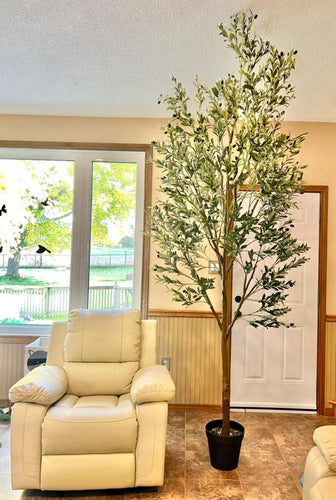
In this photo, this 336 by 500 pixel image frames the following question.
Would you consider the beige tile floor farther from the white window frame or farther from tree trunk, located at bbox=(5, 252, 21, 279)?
tree trunk, located at bbox=(5, 252, 21, 279)

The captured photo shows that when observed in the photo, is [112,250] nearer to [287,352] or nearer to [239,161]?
[239,161]

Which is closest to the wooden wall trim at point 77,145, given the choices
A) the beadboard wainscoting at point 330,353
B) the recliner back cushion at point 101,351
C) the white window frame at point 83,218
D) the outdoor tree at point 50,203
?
the white window frame at point 83,218

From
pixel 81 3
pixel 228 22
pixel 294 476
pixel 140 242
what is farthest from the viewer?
pixel 140 242

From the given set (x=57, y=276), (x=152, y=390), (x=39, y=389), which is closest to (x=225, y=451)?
(x=152, y=390)

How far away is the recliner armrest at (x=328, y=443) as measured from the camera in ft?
5.11

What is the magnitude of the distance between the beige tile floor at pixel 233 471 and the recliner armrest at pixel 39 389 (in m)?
0.54

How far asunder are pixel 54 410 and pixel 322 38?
8.83ft

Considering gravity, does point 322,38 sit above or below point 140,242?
above

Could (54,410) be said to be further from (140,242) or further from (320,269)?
(320,269)

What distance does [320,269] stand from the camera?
3.50m

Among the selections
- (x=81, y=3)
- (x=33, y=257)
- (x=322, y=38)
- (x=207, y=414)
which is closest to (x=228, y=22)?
(x=322, y=38)

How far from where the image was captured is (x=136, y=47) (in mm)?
2369

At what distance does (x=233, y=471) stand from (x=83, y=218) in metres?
2.47

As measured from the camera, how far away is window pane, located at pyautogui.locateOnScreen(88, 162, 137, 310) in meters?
3.65
